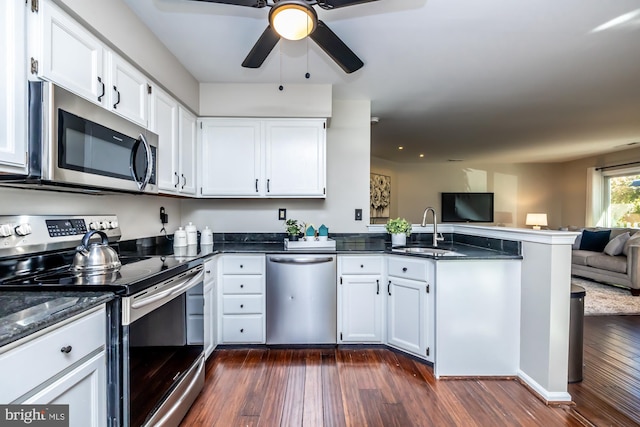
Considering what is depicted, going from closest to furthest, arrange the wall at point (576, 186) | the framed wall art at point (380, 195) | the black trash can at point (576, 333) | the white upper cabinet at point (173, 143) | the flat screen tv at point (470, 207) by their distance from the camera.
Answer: the black trash can at point (576, 333) → the white upper cabinet at point (173, 143) → the wall at point (576, 186) → the framed wall art at point (380, 195) → the flat screen tv at point (470, 207)

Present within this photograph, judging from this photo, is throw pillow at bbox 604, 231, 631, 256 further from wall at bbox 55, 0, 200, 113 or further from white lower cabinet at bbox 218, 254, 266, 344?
wall at bbox 55, 0, 200, 113

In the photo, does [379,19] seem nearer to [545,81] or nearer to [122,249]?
[545,81]

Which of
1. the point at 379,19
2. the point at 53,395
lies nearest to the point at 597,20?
the point at 379,19

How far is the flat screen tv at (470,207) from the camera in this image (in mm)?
7215

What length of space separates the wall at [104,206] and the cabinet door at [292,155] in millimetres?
970

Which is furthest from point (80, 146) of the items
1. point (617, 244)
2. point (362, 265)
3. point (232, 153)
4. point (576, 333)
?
point (617, 244)

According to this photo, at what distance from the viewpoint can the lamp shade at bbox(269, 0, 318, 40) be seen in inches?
52.5

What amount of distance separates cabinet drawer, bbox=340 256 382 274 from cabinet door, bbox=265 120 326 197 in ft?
2.27

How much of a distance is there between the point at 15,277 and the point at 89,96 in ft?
2.89

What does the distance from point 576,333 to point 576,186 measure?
6.46 metres

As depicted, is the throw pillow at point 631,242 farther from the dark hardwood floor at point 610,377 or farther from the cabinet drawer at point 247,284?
the cabinet drawer at point 247,284

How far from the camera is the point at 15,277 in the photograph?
50.1 inches

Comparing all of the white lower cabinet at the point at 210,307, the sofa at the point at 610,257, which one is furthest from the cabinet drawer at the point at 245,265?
the sofa at the point at 610,257

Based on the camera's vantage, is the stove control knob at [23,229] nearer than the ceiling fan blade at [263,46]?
Yes
